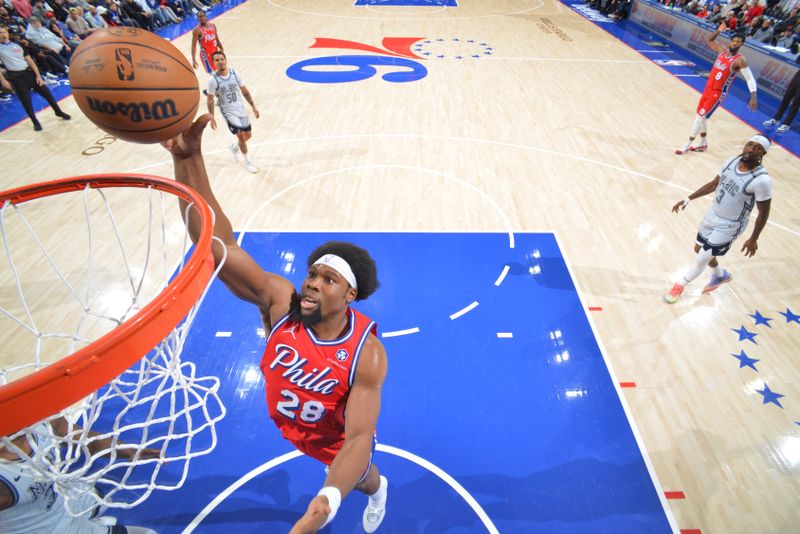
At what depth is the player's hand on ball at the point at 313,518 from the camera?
4.58 feet

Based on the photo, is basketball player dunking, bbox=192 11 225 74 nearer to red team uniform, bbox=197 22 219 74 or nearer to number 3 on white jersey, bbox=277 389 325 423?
red team uniform, bbox=197 22 219 74

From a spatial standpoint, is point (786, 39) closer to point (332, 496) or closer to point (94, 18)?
point (332, 496)

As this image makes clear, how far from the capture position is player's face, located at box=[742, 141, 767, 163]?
11.3 ft

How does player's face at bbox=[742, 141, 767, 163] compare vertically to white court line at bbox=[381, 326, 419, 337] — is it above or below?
above

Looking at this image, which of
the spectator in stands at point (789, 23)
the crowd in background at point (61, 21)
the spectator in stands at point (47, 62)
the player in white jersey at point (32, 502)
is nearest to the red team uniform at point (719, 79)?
the spectator in stands at point (789, 23)

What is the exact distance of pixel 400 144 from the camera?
735cm

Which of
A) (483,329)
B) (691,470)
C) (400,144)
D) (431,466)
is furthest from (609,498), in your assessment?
(400,144)

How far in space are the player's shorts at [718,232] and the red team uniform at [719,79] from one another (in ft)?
12.5

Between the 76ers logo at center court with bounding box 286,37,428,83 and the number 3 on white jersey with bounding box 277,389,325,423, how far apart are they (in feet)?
30.4

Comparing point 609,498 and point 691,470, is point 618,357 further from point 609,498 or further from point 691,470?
point 609,498

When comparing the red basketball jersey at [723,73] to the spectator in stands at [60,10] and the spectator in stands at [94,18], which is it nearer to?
the spectator in stands at [94,18]

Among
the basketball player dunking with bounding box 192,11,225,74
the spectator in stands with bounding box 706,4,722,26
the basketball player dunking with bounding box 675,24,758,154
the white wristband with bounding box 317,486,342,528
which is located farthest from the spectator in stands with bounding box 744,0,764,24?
the white wristband with bounding box 317,486,342,528

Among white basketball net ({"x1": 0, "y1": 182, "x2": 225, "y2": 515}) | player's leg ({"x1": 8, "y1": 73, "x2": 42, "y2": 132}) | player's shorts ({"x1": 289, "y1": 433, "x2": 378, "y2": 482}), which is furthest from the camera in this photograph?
player's leg ({"x1": 8, "y1": 73, "x2": 42, "y2": 132})

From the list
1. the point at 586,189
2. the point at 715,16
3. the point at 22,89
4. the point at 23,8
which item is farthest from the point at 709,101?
the point at 23,8
